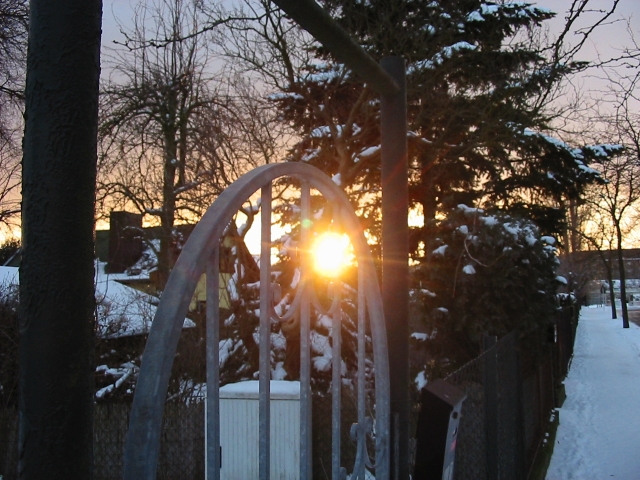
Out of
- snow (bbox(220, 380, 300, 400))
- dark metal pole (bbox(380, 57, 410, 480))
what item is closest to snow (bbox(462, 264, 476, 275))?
snow (bbox(220, 380, 300, 400))

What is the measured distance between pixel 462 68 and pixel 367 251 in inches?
405

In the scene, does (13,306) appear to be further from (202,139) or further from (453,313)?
(453,313)

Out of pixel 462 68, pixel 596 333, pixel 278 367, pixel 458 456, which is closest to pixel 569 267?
pixel 596 333

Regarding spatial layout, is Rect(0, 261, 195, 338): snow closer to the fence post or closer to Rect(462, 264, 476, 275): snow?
Rect(462, 264, 476, 275): snow

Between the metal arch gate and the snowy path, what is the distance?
5585 millimetres

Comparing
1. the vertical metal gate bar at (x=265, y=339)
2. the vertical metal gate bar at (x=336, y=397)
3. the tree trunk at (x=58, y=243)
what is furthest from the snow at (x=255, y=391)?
the tree trunk at (x=58, y=243)

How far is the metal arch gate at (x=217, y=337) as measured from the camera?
51.2 inches

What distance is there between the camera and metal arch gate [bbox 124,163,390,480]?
1.30 m

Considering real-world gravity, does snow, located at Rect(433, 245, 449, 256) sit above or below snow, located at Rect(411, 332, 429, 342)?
above

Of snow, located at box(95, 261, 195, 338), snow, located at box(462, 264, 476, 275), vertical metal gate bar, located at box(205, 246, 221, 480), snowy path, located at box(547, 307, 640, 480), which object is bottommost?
snowy path, located at box(547, 307, 640, 480)

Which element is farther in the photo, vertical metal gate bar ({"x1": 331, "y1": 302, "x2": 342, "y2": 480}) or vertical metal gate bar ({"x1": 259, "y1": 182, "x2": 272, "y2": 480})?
vertical metal gate bar ({"x1": 331, "y1": 302, "x2": 342, "y2": 480})

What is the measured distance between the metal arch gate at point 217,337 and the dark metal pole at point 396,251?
0.48 m

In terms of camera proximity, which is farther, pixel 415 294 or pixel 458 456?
pixel 415 294

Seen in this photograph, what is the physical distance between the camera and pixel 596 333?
1177 inches
